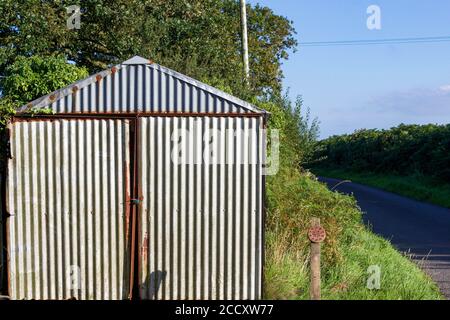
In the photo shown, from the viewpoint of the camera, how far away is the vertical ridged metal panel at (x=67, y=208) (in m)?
6.78

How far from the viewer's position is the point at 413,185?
2188 cm

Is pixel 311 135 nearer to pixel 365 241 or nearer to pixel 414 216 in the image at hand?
pixel 414 216

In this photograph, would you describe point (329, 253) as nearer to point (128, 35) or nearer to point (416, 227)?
point (416, 227)

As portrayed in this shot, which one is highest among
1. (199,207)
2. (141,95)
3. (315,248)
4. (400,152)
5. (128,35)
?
(128,35)

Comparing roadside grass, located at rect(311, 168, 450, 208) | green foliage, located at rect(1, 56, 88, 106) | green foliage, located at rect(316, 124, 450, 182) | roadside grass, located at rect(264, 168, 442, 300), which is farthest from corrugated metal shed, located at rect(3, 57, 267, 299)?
roadside grass, located at rect(311, 168, 450, 208)

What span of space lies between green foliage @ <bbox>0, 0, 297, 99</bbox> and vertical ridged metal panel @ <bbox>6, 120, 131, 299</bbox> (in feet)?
24.2

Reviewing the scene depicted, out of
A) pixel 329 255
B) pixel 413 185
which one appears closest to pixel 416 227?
pixel 329 255

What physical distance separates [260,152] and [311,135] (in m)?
9.17

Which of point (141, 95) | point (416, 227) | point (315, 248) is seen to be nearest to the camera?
point (315, 248)

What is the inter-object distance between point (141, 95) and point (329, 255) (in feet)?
11.6

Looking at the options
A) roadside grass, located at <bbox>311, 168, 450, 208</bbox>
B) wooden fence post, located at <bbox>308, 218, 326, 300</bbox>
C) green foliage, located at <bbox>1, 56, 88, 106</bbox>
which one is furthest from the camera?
roadside grass, located at <bbox>311, 168, 450, 208</bbox>

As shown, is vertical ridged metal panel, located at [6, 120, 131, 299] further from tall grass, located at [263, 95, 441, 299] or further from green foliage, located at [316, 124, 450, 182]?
green foliage, located at [316, 124, 450, 182]

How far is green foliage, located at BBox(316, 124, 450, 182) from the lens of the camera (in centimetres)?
2258
